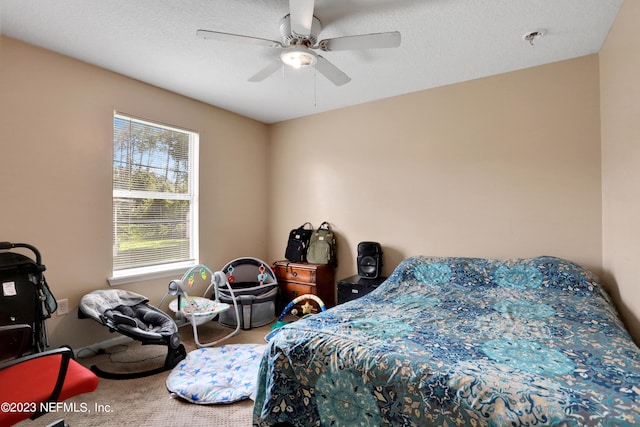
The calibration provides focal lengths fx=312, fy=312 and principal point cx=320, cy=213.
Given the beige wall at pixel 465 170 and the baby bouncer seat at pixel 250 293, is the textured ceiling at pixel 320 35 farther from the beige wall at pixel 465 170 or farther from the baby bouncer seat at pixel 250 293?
the baby bouncer seat at pixel 250 293

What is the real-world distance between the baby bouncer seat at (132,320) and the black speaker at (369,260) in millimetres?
2012

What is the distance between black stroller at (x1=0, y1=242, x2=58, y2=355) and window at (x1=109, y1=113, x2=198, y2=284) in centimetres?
87

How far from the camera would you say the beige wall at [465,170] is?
279 centimetres

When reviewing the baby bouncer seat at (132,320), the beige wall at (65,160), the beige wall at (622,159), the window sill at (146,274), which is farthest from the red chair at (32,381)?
the beige wall at (622,159)

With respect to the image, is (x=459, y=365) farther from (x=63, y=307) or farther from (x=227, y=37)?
(x=63, y=307)

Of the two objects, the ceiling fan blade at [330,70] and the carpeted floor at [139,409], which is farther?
the ceiling fan blade at [330,70]

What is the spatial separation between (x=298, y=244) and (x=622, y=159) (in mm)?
3218

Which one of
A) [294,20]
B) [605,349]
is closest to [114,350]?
[294,20]

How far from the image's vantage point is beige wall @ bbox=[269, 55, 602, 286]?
9.14ft

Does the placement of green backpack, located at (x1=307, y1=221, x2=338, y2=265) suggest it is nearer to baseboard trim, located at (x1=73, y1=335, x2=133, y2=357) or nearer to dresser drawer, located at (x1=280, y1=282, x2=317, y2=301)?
dresser drawer, located at (x1=280, y1=282, x2=317, y2=301)

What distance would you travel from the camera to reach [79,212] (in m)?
2.79

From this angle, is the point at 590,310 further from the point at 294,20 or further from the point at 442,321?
the point at 294,20

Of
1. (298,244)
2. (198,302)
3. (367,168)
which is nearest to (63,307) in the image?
(198,302)

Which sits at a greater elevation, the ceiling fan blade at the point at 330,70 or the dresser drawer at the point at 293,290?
the ceiling fan blade at the point at 330,70
